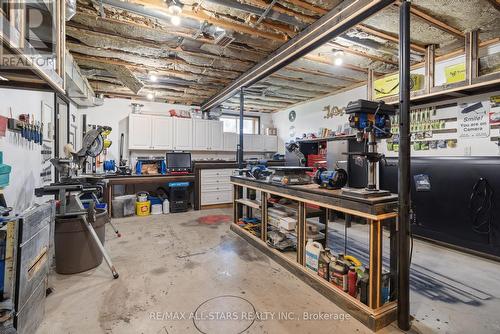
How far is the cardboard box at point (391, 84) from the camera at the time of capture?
355cm

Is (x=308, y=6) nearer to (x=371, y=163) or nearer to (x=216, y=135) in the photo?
(x=371, y=163)

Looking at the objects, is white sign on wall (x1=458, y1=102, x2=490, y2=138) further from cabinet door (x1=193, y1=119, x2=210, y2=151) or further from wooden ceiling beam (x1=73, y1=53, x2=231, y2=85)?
cabinet door (x1=193, y1=119, x2=210, y2=151)

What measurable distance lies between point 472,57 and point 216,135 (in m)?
5.09

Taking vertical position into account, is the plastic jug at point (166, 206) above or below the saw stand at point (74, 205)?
below

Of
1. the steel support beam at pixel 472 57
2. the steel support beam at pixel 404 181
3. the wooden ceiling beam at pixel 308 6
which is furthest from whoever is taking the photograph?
the steel support beam at pixel 472 57

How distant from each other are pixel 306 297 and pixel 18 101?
3.59 m

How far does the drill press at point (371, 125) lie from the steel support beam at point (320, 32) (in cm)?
87

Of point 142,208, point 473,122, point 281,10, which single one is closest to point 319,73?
point 281,10

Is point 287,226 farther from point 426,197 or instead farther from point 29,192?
point 29,192

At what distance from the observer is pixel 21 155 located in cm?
275

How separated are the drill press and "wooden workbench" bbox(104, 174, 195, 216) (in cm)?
414

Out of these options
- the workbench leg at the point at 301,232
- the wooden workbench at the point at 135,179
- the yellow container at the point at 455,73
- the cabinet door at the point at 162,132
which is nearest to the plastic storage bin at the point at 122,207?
the wooden workbench at the point at 135,179

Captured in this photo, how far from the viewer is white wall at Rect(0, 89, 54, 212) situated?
2445mm

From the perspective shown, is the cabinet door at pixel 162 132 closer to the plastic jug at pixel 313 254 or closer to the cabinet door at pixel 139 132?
the cabinet door at pixel 139 132
